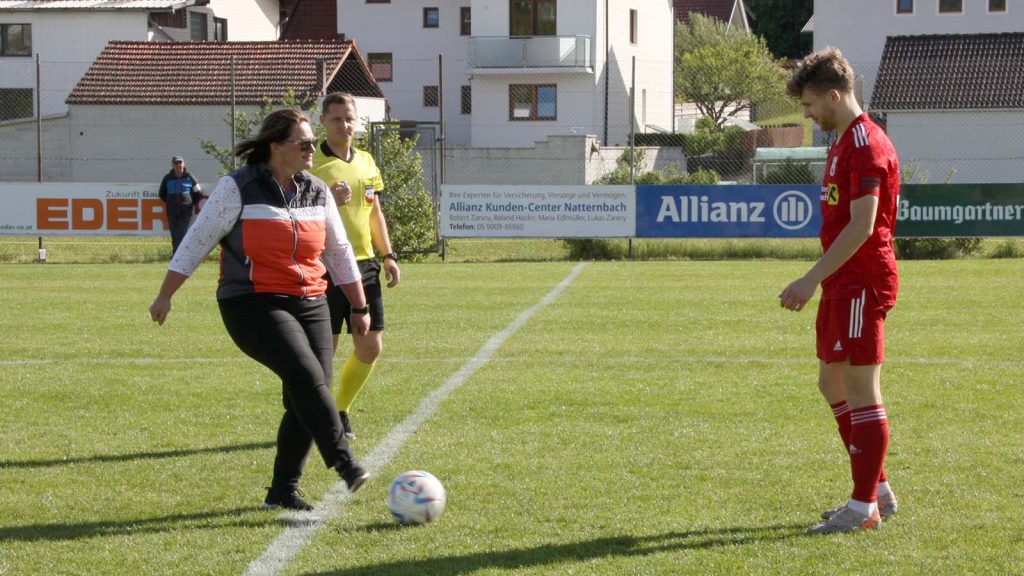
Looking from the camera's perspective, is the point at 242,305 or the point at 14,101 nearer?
the point at 242,305

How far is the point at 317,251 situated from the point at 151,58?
113 feet

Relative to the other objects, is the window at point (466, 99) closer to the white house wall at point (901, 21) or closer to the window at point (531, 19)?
the window at point (531, 19)

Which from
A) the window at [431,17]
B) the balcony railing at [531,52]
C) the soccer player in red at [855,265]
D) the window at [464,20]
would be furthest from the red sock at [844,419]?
the window at [431,17]

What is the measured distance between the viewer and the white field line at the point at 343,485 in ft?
15.9

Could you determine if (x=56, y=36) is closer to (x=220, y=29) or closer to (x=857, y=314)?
(x=220, y=29)

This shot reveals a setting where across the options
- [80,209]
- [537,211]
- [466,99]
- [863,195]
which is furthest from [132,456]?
[466,99]

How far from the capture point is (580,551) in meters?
4.94

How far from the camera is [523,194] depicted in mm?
20312

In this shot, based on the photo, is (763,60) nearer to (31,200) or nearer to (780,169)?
(780,169)

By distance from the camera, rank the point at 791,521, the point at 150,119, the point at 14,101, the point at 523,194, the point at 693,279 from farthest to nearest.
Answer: the point at 14,101
the point at 150,119
the point at 523,194
the point at 693,279
the point at 791,521

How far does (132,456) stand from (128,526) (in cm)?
143

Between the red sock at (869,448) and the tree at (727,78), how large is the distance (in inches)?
1951

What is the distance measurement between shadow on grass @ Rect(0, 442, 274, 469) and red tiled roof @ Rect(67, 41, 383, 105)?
95.5 feet

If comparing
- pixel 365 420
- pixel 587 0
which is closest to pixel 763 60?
pixel 587 0
